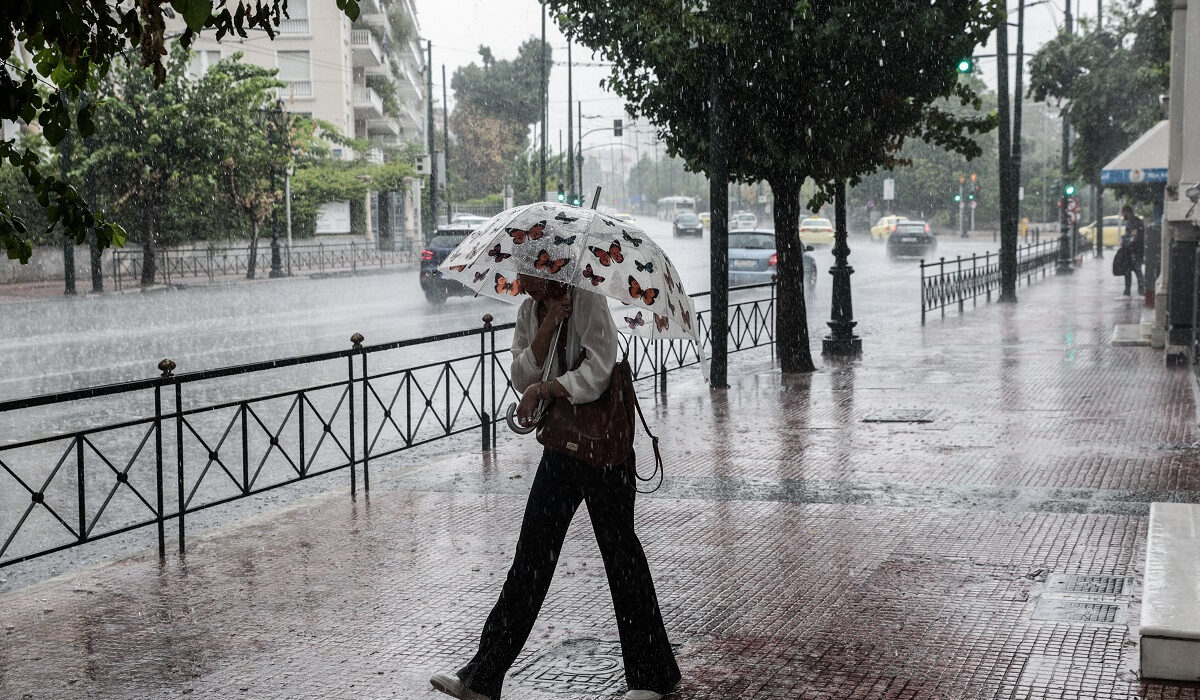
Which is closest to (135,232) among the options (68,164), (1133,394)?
(68,164)

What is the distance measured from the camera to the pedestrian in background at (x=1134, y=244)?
27328mm

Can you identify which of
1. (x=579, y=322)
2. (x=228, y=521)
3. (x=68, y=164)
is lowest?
(x=228, y=521)

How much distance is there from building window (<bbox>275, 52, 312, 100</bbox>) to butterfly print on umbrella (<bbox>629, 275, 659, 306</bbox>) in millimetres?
55284

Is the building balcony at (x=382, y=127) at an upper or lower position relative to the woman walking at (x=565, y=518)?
upper

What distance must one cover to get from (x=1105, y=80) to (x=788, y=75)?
21.1 metres

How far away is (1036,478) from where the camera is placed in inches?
353

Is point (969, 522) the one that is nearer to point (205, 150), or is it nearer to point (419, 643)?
point (419, 643)

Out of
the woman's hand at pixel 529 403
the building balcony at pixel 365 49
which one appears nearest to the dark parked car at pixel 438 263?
the woman's hand at pixel 529 403

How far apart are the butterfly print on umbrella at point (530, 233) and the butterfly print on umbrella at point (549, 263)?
11cm

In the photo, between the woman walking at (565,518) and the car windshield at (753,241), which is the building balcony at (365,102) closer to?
the car windshield at (753,241)

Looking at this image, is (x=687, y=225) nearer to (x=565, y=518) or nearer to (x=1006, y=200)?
(x=1006, y=200)

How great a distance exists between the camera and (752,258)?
29828 mm

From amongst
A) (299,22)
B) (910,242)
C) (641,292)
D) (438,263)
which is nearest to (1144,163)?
(438,263)

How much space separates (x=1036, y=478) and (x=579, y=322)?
5.37 m
